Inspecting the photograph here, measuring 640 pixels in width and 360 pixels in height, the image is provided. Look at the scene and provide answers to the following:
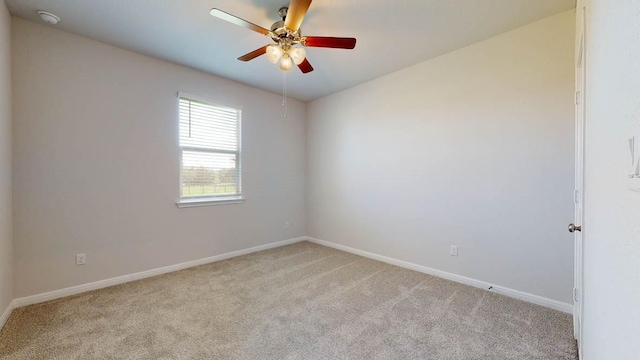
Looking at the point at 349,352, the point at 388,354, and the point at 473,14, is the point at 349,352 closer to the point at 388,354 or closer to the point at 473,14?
the point at 388,354

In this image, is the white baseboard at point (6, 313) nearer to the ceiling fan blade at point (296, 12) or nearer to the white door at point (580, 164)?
the ceiling fan blade at point (296, 12)

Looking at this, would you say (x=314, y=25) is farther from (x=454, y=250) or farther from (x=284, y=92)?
(x=454, y=250)

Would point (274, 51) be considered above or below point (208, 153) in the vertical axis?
above

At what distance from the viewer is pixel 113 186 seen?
9.50ft

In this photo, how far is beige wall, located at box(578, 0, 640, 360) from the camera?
547 millimetres

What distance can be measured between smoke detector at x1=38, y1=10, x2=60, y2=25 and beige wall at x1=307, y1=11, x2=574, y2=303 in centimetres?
333

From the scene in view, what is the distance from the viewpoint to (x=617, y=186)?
2.30 ft

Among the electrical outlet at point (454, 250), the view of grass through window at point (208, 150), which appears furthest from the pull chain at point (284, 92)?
the electrical outlet at point (454, 250)

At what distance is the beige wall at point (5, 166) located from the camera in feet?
6.98

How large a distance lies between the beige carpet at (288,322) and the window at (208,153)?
1162 mm

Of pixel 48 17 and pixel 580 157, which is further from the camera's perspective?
pixel 48 17

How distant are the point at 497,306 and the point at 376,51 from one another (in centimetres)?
287

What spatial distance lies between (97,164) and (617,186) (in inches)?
150

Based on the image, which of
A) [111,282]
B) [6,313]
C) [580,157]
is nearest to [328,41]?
[580,157]
